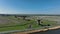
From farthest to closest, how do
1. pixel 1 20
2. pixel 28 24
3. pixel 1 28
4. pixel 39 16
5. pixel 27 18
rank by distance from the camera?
pixel 39 16, pixel 27 18, pixel 28 24, pixel 1 20, pixel 1 28

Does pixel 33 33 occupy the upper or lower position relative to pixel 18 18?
lower

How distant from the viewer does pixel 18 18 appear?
18594mm

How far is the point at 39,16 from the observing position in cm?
2227

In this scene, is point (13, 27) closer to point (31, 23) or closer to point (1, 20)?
point (1, 20)

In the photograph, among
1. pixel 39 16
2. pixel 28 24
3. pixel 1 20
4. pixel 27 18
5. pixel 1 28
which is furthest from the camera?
pixel 39 16

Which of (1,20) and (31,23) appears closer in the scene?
(1,20)

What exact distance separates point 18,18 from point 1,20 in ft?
9.54

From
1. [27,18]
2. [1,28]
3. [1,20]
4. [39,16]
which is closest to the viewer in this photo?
[1,28]

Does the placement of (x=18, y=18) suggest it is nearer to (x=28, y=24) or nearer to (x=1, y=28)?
(x=28, y=24)

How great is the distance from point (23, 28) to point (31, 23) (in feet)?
6.25

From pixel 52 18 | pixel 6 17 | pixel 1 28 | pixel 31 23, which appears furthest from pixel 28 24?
pixel 52 18

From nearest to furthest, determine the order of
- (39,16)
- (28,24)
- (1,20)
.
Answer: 1. (1,20)
2. (28,24)
3. (39,16)

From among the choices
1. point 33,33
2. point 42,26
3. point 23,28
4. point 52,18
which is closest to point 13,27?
point 23,28

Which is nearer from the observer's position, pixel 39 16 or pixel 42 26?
pixel 42 26
